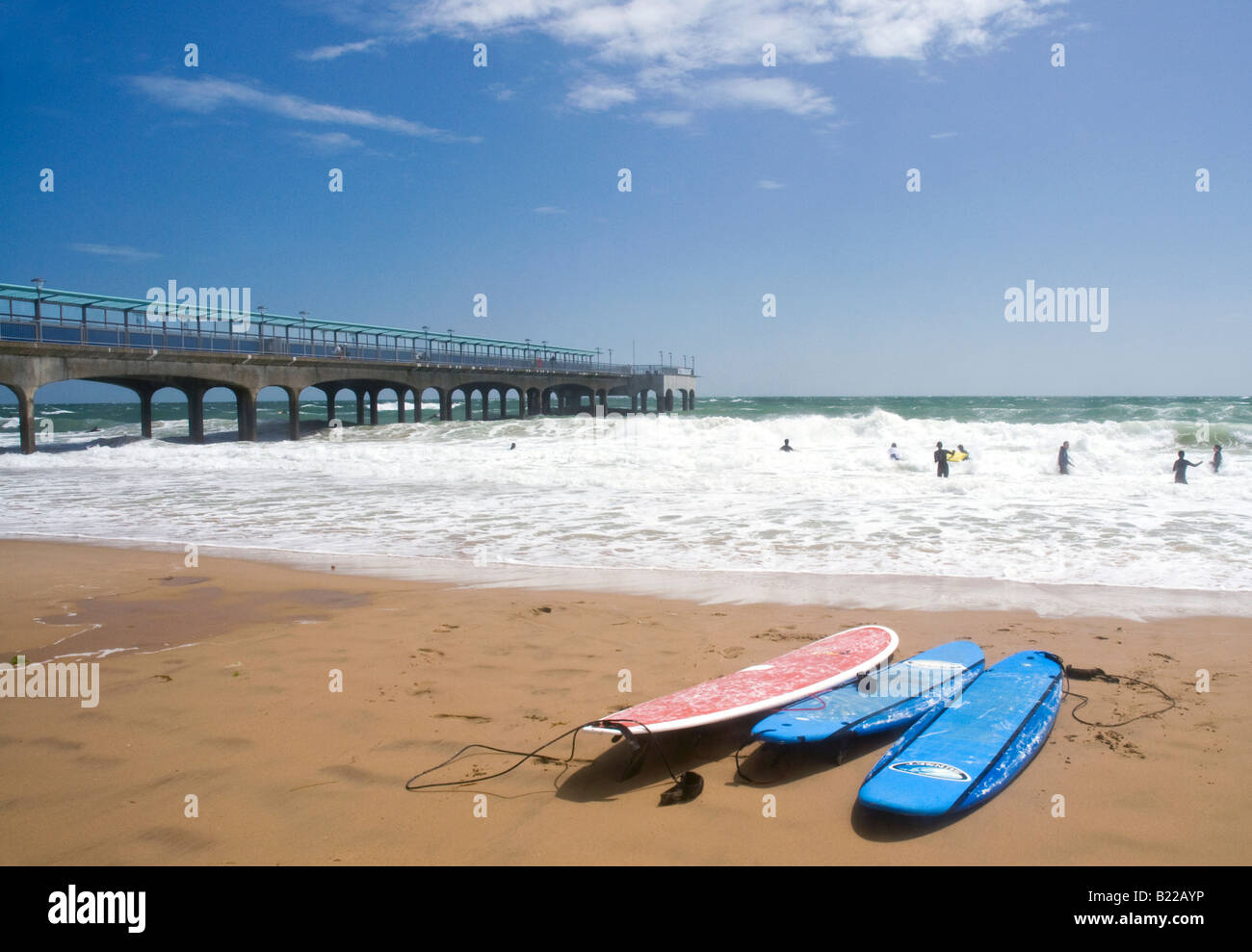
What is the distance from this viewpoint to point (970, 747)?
4148 millimetres

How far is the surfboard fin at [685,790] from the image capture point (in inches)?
150

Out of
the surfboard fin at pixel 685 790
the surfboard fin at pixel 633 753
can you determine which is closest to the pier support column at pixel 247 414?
the surfboard fin at pixel 633 753

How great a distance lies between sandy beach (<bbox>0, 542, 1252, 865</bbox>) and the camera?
342 cm

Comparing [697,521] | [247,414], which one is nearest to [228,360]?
[247,414]

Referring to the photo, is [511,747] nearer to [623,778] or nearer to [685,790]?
[623,778]

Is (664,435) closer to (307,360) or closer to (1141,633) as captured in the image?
(307,360)

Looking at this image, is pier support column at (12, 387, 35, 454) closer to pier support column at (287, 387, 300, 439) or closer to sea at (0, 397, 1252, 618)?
sea at (0, 397, 1252, 618)

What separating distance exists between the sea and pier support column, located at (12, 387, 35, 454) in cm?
147

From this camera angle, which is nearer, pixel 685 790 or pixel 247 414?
pixel 685 790

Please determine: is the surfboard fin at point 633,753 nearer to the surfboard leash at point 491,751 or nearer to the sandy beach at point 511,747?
the sandy beach at point 511,747

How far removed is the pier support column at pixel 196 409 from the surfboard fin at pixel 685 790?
113 feet

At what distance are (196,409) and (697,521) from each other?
29.1 metres

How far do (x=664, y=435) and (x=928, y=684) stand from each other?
103 ft
